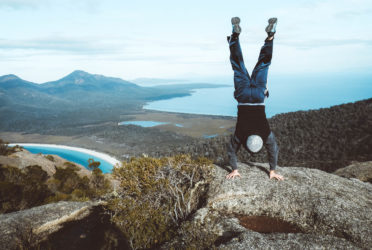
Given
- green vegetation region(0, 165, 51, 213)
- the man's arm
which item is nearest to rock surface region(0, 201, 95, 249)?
green vegetation region(0, 165, 51, 213)

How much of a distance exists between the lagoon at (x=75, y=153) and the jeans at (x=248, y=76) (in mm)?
85603

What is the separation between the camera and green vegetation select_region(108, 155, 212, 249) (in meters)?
5.80

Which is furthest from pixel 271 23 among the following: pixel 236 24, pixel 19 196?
pixel 19 196

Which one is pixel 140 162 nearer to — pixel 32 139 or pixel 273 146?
pixel 273 146

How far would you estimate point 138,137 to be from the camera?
14862 centimetres

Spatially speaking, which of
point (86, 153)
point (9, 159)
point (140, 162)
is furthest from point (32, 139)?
point (140, 162)

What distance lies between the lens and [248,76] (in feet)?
19.2

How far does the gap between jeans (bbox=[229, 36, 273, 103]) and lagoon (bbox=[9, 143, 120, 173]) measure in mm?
85603

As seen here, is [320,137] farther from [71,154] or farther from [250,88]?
[71,154]

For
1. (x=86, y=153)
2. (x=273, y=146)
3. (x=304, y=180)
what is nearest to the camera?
(x=273, y=146)

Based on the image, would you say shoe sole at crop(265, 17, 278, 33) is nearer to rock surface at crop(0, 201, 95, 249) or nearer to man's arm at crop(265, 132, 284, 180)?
man's arm at crop(265, 132, 284, 180)

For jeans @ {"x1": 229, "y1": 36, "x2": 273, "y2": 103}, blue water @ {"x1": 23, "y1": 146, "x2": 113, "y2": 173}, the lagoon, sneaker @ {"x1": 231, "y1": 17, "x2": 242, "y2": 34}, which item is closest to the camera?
sneaker @ {"x1": 231, "y1": 17, "x2": 242, "y2": 34}

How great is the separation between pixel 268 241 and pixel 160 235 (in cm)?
267

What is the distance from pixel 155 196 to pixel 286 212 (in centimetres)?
387
